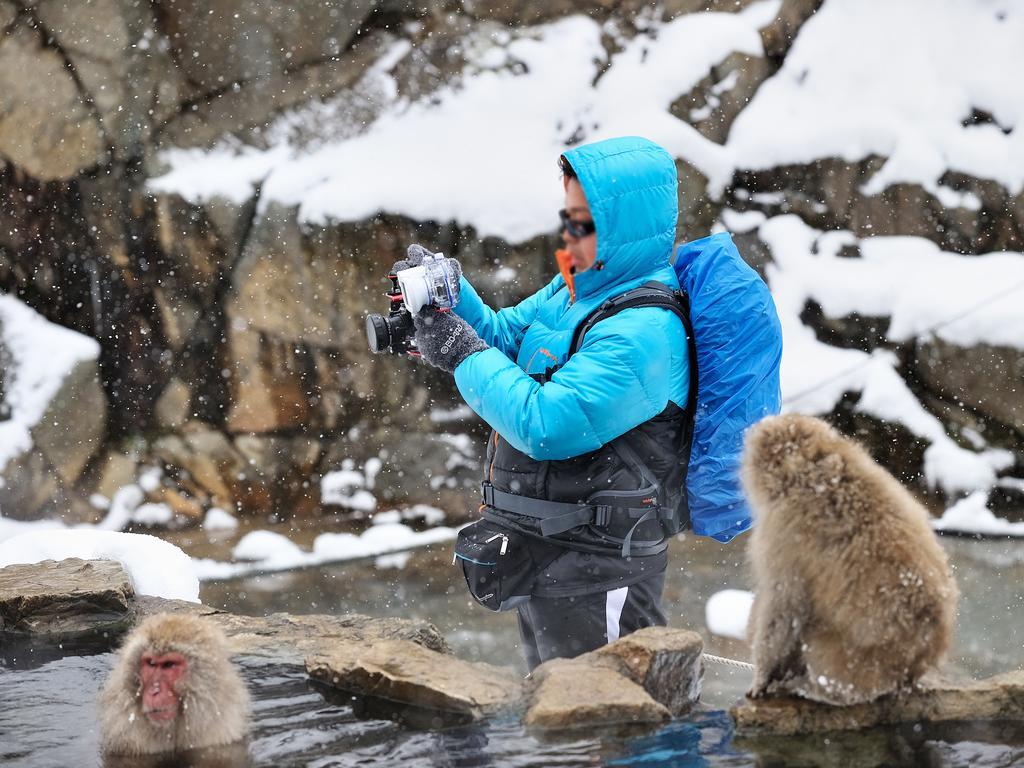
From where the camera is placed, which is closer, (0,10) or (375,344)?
(375,344)

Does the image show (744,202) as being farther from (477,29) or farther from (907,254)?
(477,29)

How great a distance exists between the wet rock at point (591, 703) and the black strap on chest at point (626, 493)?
277 mm

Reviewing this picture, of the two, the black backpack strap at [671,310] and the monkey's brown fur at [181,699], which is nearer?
the monkey's brown fur at [181,699]

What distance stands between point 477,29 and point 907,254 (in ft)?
11.0

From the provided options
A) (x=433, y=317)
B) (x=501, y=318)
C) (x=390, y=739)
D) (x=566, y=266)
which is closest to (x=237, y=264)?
(x=501, y=318)

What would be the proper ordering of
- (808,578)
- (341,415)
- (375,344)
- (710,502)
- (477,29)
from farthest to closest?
(477,29) → (341,415) → (375,344) → (710,502) → (808,578)

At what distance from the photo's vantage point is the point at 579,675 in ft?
5.89

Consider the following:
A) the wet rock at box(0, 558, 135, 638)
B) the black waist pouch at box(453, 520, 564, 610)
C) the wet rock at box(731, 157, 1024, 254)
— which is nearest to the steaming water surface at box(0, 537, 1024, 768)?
the wet rock at box(0, 558, 135, 638)

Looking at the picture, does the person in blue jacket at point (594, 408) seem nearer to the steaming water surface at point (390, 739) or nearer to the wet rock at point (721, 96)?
the steaming water surface at point (390, 739)

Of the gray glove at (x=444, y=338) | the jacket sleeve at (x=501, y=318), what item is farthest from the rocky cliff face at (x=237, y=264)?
the gray glove at (x=444, y=338)

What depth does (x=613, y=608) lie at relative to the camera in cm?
201

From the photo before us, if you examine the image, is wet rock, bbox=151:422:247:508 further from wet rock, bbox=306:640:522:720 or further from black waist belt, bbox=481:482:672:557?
black waist belt, bbox=481:482:672:557

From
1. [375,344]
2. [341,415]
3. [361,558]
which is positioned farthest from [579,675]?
[341,415]

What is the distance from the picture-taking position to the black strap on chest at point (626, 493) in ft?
6.25
